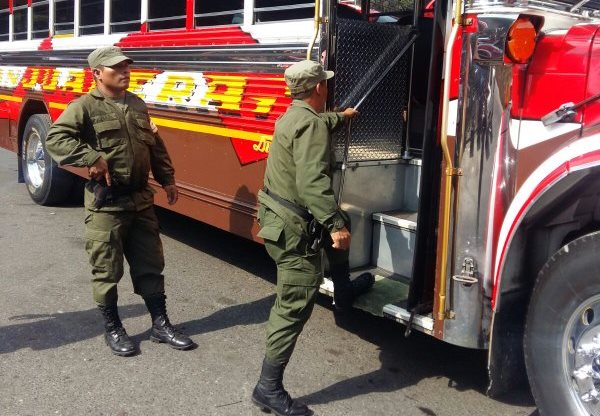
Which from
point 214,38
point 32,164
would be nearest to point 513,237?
point 214,38

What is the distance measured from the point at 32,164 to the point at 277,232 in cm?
541

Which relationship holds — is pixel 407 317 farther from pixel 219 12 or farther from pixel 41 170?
pixel 41 170

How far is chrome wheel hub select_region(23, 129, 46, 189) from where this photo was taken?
746 centimetres

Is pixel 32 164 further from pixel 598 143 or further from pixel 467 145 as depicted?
pixel 598 143

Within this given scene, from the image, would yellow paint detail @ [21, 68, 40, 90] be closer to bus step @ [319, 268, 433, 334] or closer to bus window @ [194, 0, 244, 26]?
bus window @ [194, 0, 244, 26]

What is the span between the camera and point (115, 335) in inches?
157

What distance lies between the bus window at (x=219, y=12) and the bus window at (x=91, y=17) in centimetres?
160

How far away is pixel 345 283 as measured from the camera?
12.6 ft

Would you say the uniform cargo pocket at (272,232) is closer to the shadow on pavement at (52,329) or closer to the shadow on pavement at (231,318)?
the shadow on pavement at (231,318)

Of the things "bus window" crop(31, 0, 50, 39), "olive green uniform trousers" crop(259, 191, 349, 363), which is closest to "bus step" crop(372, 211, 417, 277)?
"olive green uniform trousers" crop(259, 191, 349, 363)

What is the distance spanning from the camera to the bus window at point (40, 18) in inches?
281

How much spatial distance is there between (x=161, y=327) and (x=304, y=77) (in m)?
1.80

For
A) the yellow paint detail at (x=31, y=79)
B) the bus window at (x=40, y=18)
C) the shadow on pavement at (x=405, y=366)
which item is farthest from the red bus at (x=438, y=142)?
the yellow paint detail at (x=31, y=79)

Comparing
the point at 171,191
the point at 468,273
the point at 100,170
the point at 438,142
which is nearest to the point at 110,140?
the point at 100,170
